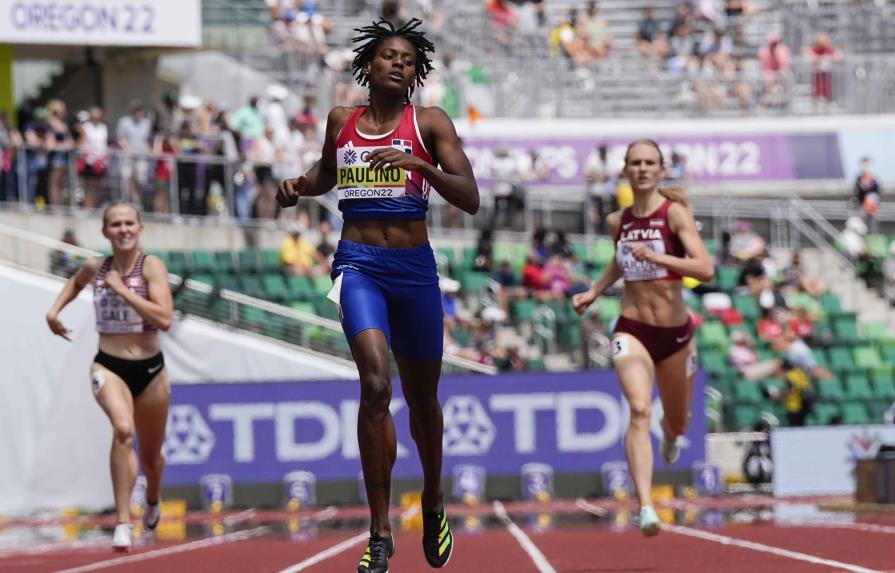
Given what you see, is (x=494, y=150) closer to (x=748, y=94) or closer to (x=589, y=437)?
(x=748, y=94)

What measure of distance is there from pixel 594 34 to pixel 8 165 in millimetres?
12070

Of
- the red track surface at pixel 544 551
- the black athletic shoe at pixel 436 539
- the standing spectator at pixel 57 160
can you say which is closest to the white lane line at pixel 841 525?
the red track surface at pixel 544 551

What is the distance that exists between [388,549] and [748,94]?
2328 centimetres

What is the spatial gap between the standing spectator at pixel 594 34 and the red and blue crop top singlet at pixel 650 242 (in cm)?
1979

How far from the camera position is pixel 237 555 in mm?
12539

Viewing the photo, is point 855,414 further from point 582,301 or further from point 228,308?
point 582,301

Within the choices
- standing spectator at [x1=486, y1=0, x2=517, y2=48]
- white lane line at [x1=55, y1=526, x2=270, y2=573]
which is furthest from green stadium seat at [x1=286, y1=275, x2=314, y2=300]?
standing spectator at [x1=486, y1=0, x2=517, y2=48]

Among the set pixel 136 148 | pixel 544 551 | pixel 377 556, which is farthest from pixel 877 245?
pixel 377 556

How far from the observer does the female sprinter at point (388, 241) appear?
8.86 metres

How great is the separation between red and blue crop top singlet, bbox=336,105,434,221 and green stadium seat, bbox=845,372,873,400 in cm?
1612

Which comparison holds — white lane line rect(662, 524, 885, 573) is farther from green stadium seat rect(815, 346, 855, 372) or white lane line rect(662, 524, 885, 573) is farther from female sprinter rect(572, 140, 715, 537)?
green stadium seat rect(815, 346, 855, 372)

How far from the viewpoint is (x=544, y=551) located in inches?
489

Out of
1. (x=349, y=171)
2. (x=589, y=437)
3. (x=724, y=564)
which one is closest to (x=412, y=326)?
(x=349, y=171)

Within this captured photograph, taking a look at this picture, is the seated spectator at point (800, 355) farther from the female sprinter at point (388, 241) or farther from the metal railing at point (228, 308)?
the female sprinter at point (388, 241)
